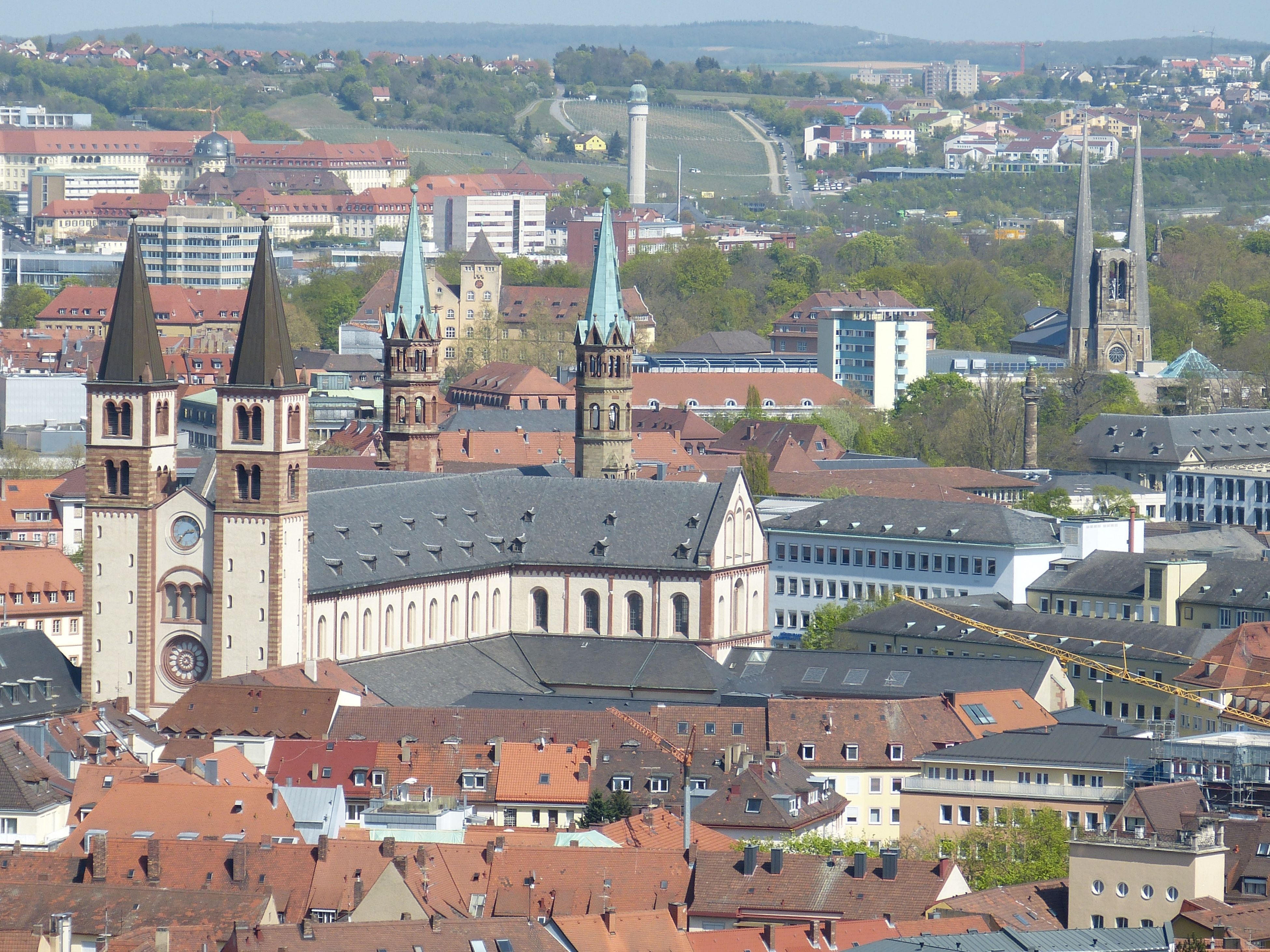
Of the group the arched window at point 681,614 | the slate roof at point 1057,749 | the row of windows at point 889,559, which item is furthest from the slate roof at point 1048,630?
the slate roof at point 1057,749

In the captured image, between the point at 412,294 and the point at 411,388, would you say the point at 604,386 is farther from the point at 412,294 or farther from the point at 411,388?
the point at 412,294

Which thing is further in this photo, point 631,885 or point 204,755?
point 204,755

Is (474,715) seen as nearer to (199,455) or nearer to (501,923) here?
(501,923)

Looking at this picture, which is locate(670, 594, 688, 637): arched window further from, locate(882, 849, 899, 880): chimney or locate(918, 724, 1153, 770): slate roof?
locate(882, 849, 899, 880): chimney

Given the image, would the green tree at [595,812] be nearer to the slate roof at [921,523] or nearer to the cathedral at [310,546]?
the cathedral at [310,546]

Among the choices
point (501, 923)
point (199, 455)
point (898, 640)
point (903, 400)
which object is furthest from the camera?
point (903, 400)

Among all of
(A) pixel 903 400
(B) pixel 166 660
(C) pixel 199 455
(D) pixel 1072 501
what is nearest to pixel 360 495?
(B) pixel 166 660

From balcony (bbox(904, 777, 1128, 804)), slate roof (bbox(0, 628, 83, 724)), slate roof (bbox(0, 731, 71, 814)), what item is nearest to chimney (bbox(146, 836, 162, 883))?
→ slate roof (bbox(0, 731, 71, 814))

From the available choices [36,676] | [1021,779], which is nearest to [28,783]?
[36,676]

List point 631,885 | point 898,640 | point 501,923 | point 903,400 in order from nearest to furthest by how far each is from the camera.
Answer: point 501,923, point 631,885, point 898,640, point 903,400
